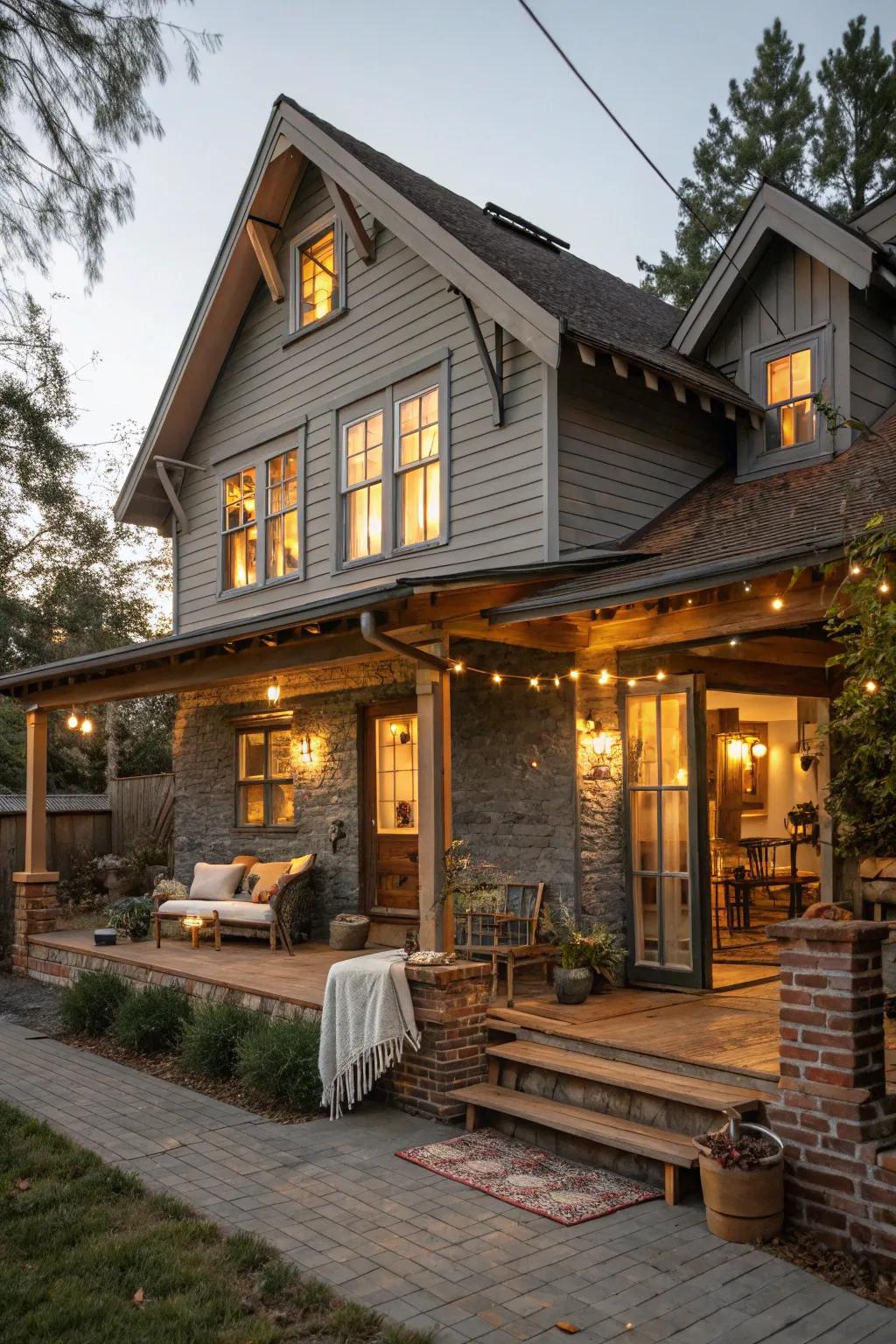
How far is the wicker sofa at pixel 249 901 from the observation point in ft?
33.1

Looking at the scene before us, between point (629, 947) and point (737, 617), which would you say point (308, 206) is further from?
point (629, 947)

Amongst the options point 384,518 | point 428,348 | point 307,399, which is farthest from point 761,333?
point 307,399

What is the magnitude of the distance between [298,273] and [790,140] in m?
11.7

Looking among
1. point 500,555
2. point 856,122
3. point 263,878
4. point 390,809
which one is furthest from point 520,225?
point 856,122

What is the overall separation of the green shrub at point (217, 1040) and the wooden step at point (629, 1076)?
1.93 meters

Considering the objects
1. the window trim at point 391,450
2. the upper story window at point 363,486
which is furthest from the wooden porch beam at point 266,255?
the upper story window at point 363,486

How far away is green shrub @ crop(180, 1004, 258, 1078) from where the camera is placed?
7.31 m

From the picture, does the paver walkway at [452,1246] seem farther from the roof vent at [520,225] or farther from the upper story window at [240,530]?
the roof vent at [520,225]

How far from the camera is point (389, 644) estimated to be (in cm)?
674

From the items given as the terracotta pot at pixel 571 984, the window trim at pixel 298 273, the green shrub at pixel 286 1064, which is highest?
the window trim at pixel 298 273

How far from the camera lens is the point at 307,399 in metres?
11.0

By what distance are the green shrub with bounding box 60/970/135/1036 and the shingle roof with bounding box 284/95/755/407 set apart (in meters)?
6.24

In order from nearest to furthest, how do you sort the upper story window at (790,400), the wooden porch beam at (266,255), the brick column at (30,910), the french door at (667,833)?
the french door at (667,833) < the upper story window at (790,400) < the wooden porch beam at (266,255) < the brick column at (30,910)

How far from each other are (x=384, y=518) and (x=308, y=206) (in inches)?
143
